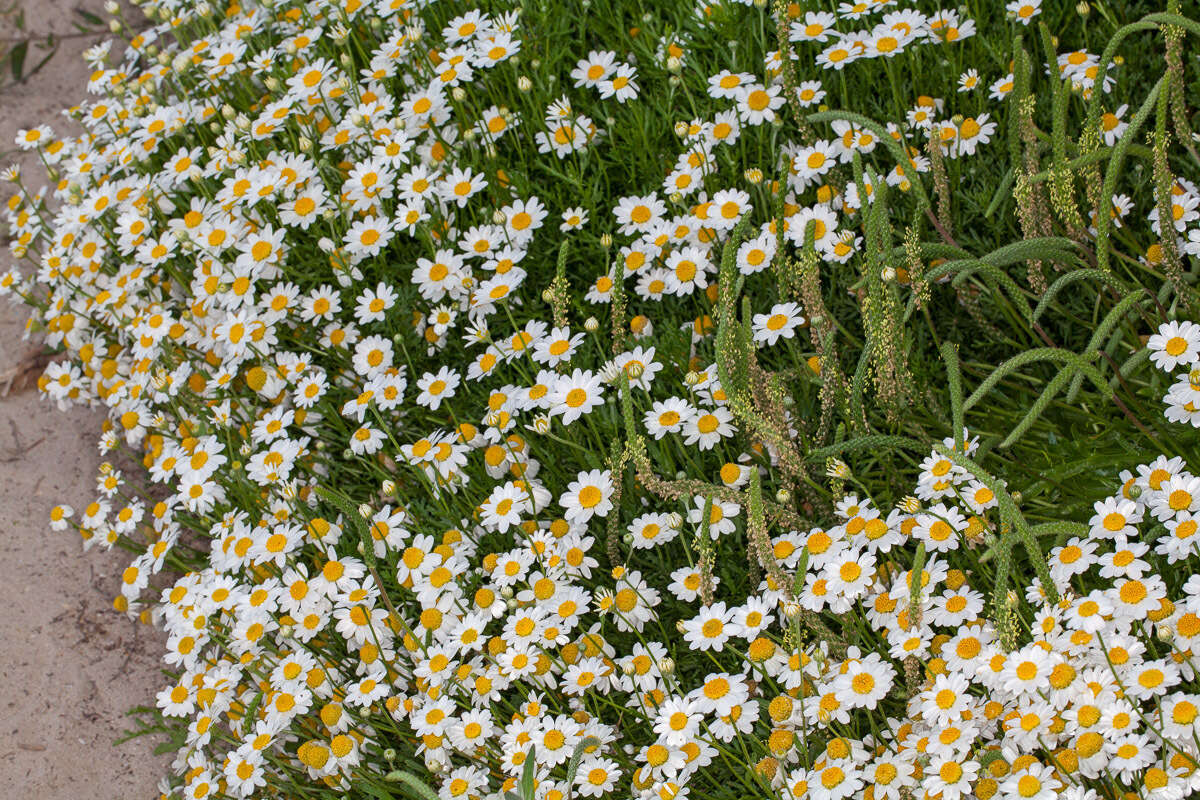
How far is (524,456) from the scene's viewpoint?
3.21m

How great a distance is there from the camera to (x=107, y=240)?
4.31 m

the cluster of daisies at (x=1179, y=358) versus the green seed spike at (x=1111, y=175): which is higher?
the green seed spike at (x=1111, y=175)

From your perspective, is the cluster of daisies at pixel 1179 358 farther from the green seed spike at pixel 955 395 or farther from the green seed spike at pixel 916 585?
the green seed spike at pixel 916 585

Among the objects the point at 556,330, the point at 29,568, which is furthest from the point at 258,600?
the point at 29,568

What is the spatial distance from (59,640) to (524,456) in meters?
1.73

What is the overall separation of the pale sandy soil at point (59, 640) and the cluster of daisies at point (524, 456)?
16cm

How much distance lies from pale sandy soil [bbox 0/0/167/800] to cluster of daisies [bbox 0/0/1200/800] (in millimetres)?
159

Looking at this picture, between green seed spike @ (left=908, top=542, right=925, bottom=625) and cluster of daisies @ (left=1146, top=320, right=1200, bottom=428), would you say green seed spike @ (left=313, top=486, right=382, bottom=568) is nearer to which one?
green seed spike @ (left=908, top=542, right=925, bottom=625)

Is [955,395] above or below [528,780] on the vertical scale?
above

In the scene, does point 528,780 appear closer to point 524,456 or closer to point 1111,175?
point 524,456

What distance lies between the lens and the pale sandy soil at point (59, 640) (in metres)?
3.45

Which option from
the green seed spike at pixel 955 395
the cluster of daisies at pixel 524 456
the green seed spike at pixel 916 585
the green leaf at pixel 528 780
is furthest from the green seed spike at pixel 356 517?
the green seed spike at pixel 955 395

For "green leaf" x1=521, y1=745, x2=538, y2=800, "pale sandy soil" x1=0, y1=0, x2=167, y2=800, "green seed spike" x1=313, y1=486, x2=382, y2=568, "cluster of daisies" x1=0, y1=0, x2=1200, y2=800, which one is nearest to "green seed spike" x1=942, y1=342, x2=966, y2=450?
"cluster of daisies" x1=0, y1=0, x2=1200, y2=800

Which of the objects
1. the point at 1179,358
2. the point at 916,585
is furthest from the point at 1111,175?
the point at 916,585
